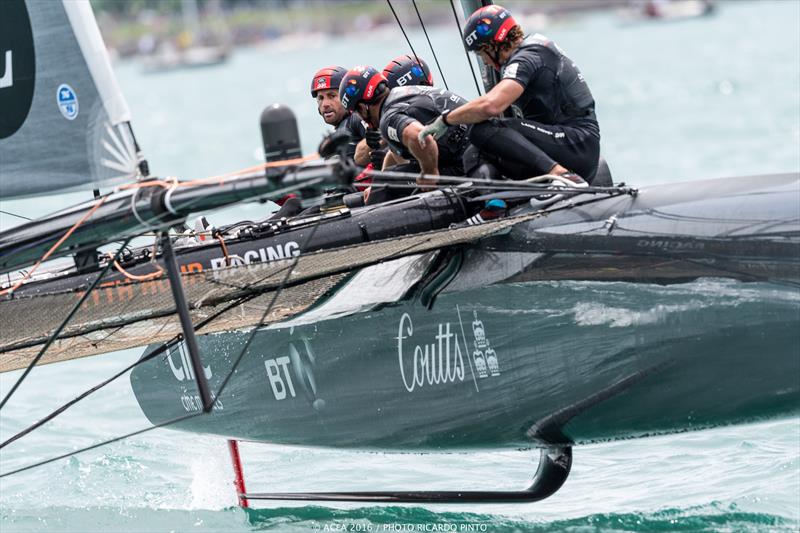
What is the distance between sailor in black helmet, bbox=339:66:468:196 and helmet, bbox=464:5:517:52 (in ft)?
1.13

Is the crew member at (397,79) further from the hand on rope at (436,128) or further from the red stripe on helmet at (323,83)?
the hand on rope at (436,128)

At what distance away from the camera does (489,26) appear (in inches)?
223

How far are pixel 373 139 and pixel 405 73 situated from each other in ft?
1.37

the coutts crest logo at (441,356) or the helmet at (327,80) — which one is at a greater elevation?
the helmet at (327,80)

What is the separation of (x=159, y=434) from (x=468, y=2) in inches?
128

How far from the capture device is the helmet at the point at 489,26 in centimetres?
568

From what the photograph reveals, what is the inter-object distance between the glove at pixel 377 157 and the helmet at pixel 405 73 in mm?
347

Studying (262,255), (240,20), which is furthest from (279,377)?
(240,20)

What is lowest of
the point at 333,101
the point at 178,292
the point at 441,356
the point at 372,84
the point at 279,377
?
the point at 441,356

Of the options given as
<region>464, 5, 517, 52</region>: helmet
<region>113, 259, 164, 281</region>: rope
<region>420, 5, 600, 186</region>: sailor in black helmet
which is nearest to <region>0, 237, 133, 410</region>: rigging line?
<region>113, 259, 164, 281</region>: rope

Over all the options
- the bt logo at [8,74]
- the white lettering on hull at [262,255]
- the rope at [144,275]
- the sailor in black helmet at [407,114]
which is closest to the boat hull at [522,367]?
the white lettering on hull at [262,255]

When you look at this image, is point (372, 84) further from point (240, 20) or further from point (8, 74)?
point (240, 20)

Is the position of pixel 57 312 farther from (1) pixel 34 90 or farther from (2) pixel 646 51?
(2) pixel 646 51

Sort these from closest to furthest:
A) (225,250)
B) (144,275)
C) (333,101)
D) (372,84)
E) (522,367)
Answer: (522,367)
(144,275)
(225,250)
(372,84)
(333,101)
